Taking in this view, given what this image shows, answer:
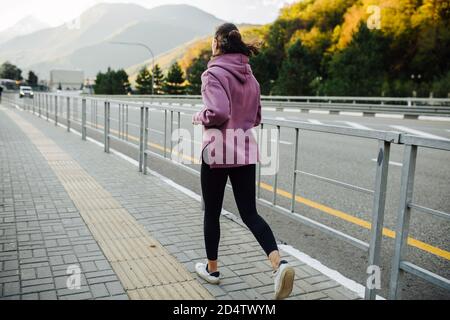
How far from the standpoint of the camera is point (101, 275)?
3.58 metres

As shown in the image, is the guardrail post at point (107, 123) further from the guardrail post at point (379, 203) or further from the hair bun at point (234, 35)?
the guardrail post at point (379, 203)

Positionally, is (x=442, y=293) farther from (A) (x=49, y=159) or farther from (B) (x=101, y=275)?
(A) (x=49, y=159)

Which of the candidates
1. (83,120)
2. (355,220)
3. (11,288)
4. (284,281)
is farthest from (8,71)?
(284,281)

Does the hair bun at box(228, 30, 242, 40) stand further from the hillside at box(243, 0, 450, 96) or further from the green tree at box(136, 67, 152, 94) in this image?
the green tree at box(136, 67, 152, 94)

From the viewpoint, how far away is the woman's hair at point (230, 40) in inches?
121

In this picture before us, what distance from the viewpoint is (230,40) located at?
307 cm

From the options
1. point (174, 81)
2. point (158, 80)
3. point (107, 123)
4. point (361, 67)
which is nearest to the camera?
point (107, 123)

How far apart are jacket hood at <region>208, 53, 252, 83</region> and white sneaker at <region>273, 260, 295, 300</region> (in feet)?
4.24

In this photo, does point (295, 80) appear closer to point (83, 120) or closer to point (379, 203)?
point (83, 120)

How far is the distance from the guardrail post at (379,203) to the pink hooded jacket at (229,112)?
2.80 feet

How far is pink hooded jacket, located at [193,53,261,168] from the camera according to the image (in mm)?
2982

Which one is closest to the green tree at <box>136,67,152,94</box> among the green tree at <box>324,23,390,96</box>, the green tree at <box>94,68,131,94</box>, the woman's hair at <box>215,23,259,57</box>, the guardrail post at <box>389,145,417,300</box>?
the green tree at <box>94,68,131,94</box>

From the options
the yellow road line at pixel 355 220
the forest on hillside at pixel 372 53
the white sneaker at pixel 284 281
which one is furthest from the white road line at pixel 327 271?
the forest on hillside at pixel 372 53

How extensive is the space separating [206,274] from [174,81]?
2655 inches
